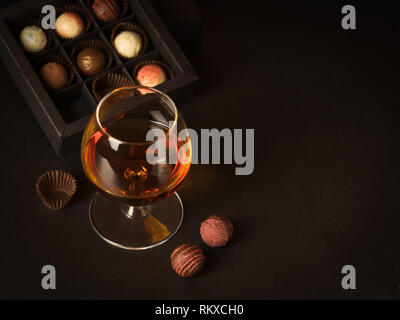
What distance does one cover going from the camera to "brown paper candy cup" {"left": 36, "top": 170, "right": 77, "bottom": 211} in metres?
0.98

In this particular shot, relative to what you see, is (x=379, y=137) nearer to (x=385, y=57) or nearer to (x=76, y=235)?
(x=385, y=57)

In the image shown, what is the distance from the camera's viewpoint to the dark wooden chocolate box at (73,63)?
0.99 m

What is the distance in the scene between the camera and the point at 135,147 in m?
0.82

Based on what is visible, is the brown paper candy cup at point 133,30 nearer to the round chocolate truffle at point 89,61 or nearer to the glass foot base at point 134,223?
the round chocolate truffle at point 89,61

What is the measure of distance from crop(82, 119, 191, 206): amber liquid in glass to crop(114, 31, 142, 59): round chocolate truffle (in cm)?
23

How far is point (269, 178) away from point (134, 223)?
246 millimetres

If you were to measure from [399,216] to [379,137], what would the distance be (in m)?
0.16

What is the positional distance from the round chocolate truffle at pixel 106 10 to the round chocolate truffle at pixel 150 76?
0.12 m

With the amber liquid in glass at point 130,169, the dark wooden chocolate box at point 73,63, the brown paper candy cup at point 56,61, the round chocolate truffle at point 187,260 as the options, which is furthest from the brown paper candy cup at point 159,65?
the round chocolate truffle at point 187,260

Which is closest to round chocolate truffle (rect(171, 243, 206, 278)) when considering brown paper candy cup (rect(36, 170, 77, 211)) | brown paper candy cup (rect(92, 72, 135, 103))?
brown paper candy cup (rect(36, 170, 77, 211))

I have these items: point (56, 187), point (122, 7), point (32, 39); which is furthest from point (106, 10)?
point (56, 187)

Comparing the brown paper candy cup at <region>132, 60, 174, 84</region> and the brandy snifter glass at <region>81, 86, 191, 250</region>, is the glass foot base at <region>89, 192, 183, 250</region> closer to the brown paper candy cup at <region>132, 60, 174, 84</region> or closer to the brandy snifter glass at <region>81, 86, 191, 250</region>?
the brandy snifter glass at <region>81, 86, 191, 250</region>

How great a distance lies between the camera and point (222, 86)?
44.9 inches

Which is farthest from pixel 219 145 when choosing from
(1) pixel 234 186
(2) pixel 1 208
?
(2) pixel 1 208
